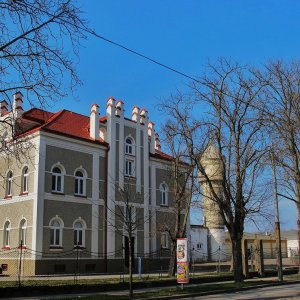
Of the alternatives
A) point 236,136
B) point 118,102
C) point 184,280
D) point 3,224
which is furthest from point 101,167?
point 184,280

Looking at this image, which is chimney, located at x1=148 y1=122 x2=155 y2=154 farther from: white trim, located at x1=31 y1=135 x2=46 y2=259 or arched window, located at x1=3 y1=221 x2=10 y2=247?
arched window, located at x1=3 y1=221 x2=10 y2=247

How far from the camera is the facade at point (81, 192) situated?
1377 inches

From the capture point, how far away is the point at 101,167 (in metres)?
40.2

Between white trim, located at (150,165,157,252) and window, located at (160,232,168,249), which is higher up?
white trim, located at (150,165,157,252)

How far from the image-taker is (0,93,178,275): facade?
3497cm

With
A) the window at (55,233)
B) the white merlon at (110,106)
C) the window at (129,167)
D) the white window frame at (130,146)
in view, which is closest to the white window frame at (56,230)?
the window at (55,233)

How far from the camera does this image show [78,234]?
37.6m

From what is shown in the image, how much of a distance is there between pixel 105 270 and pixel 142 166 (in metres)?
10.2

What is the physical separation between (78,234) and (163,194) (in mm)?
11576

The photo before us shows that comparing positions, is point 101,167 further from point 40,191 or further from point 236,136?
point 236,136

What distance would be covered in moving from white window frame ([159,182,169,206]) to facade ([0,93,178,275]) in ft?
0.92

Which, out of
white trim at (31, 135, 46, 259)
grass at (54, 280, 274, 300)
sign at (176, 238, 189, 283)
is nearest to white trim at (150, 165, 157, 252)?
white trim at (31, 135, 46, 259)

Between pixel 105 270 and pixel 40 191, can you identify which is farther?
pixel 105 270

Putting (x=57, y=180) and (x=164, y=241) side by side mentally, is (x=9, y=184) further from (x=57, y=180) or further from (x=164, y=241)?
(x=164, y=241)
